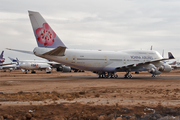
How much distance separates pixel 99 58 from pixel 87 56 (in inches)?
91.9

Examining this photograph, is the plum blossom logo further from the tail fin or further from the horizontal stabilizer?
the horizontal stabilizer

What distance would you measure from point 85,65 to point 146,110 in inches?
895

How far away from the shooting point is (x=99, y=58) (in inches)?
1305

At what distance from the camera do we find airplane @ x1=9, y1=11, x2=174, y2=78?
27297 mm

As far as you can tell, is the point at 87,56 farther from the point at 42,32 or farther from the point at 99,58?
the point at 42,32

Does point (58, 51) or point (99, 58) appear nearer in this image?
point (58, 51)

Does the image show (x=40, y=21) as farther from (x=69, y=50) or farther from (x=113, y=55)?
(x=113, y=55)

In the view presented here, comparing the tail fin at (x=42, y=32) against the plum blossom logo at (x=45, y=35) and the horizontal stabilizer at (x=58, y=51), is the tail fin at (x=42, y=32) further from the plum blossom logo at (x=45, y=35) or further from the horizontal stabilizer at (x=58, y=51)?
the horizontal stabilizer at (x=58, y=51)

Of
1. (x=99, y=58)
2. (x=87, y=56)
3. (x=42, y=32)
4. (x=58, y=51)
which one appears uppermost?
(x=42, y=32)

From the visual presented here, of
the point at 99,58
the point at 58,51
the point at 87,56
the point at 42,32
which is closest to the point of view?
the point at 58,51

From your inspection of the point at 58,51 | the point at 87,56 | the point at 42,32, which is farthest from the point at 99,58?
the point at 42,32

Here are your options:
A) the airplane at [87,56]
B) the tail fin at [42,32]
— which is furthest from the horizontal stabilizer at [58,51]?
the tail fin at [42,32]

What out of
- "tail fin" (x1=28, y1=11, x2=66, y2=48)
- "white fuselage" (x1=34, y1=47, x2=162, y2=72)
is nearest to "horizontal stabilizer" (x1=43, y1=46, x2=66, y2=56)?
"white fuselage" (x1=34, y1=47, x2=162, y2=72)

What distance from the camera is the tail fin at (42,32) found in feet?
87.4
